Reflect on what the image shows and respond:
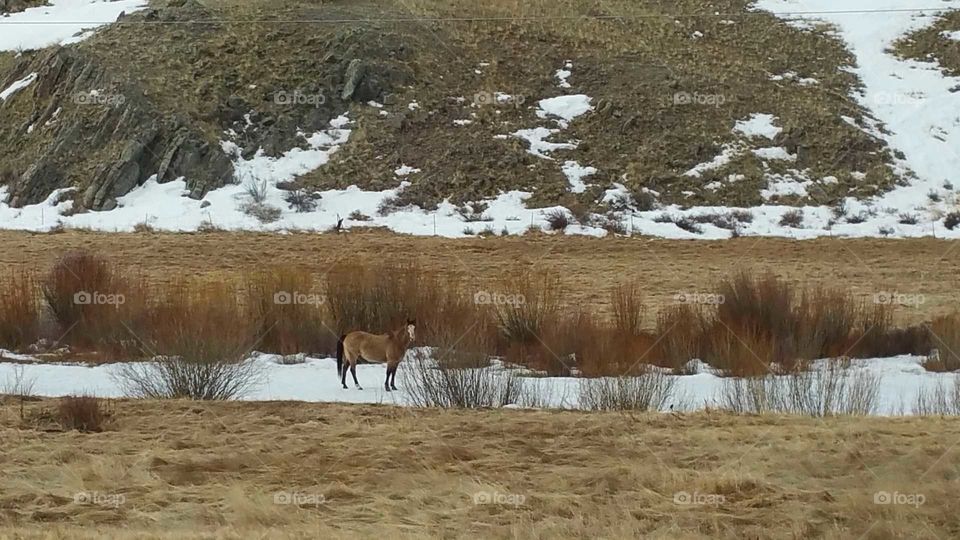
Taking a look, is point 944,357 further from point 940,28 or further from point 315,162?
point 940,28

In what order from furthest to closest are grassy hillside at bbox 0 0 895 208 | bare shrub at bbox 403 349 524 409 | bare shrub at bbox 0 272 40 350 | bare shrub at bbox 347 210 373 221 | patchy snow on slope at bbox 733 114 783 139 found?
patchy snow on slope at bbox 733 114 783 139, grassy hillside at bbox 0 0 895 208, bare shrub at bbox 347 210 373 221, bare shrub at bbox 0 272 40 350, bare shrub at bbox 403 349 524 409

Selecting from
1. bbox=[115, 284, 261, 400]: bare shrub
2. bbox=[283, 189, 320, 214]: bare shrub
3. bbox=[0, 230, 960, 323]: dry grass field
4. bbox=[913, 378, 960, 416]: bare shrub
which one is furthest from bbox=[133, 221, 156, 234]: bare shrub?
bbox=[913, 378, 960, 416]: bare shrub

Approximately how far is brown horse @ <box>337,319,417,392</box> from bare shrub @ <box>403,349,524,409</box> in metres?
0.28

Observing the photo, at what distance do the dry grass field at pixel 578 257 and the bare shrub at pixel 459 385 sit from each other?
541 cm

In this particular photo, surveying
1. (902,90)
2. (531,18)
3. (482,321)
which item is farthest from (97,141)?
(902,90)

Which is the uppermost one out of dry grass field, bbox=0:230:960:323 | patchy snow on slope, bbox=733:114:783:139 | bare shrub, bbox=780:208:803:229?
patchy snow on slope, bbox=733:114:783:139

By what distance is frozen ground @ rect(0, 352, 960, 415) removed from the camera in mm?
10625

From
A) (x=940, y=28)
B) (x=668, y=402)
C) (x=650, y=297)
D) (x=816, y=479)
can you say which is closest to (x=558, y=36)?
(x=940, y=28)

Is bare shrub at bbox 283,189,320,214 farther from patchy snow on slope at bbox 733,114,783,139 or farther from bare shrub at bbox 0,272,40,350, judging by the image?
bare shrub at bbox 0,272,40,350

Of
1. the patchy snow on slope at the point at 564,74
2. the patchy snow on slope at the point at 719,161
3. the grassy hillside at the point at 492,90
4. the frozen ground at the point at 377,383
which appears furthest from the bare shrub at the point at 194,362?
the patchy snow on slope at the point at 564,74

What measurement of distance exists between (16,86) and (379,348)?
119ft

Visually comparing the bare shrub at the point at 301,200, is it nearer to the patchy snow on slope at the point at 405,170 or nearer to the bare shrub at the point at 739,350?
the patchy snow on slope at the point at 405,170

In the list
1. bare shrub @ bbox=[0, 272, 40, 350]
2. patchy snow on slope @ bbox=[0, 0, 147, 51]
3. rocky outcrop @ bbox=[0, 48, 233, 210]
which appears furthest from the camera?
patchy snow on slope @ bbox=[0, 0, 147, 51]

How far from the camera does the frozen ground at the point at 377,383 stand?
1062cm
